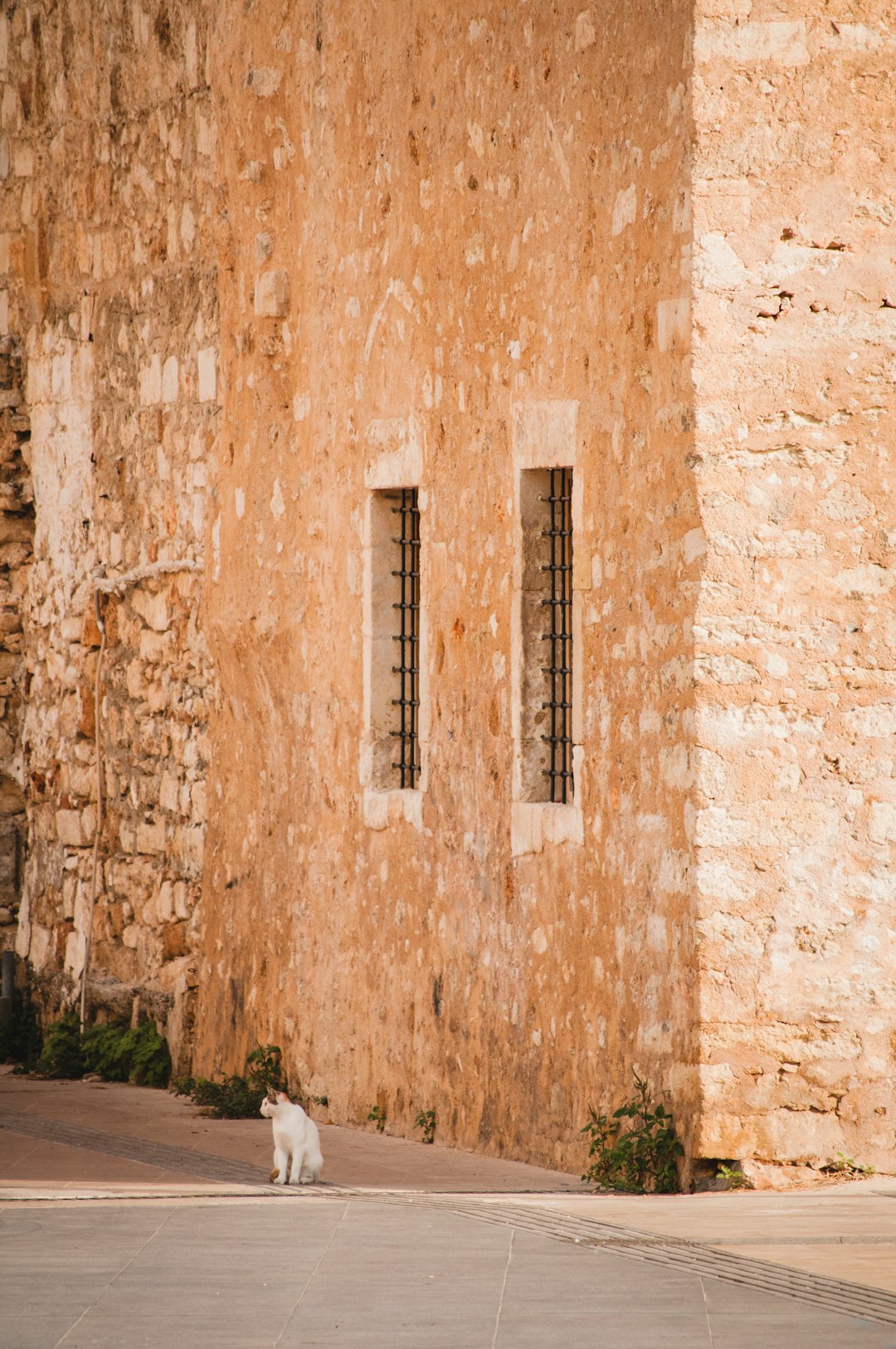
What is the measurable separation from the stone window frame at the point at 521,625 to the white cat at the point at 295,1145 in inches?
57.5

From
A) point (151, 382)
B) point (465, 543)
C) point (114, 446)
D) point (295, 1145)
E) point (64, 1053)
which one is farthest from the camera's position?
point (114, 446)

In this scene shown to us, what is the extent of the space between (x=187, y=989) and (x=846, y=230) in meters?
5.96

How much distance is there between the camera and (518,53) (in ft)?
33.1

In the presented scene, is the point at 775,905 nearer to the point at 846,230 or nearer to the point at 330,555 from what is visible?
the point at 846,230

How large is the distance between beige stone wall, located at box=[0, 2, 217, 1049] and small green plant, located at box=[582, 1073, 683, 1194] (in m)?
4.37

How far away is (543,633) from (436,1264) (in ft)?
11.5

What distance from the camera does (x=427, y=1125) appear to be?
1077 cm

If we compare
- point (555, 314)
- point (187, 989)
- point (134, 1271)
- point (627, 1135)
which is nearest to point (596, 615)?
point (555, 314)

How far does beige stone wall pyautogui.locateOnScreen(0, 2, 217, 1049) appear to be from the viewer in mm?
13195

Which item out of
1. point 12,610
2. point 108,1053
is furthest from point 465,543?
point 12,610

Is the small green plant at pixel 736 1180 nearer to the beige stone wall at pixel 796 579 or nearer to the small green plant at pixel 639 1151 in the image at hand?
the beige stone wall at pixel 796 579

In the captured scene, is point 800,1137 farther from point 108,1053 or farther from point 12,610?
point 12,610

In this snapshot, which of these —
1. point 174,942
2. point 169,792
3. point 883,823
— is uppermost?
point 169,792

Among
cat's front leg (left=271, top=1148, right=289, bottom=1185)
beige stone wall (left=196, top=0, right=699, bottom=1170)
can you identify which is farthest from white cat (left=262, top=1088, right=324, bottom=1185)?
beige stone wall (left=196, top=0, right=699, bottom=1170)
